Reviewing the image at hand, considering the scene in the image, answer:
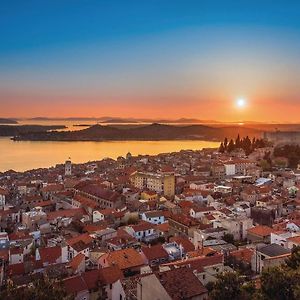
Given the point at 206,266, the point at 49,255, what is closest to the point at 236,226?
the point at 206,266

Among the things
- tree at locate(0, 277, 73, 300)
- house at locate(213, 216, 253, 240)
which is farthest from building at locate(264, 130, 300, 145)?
tree at locate(0, 277, 73, 300)

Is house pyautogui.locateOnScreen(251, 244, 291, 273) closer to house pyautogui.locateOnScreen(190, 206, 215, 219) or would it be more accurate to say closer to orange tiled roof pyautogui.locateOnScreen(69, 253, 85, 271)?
orange tiled roof pyautogui.locateOnScreen(69, 253, 85, 271)

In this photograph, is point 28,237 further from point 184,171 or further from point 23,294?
point 184,171

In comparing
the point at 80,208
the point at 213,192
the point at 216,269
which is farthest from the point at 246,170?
the point at 216,269

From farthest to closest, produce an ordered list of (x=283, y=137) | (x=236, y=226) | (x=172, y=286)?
(x=283, y=137)
(x=236, y=226)
(x=172, y=286)

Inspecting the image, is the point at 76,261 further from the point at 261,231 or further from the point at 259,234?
the point at 261,231
